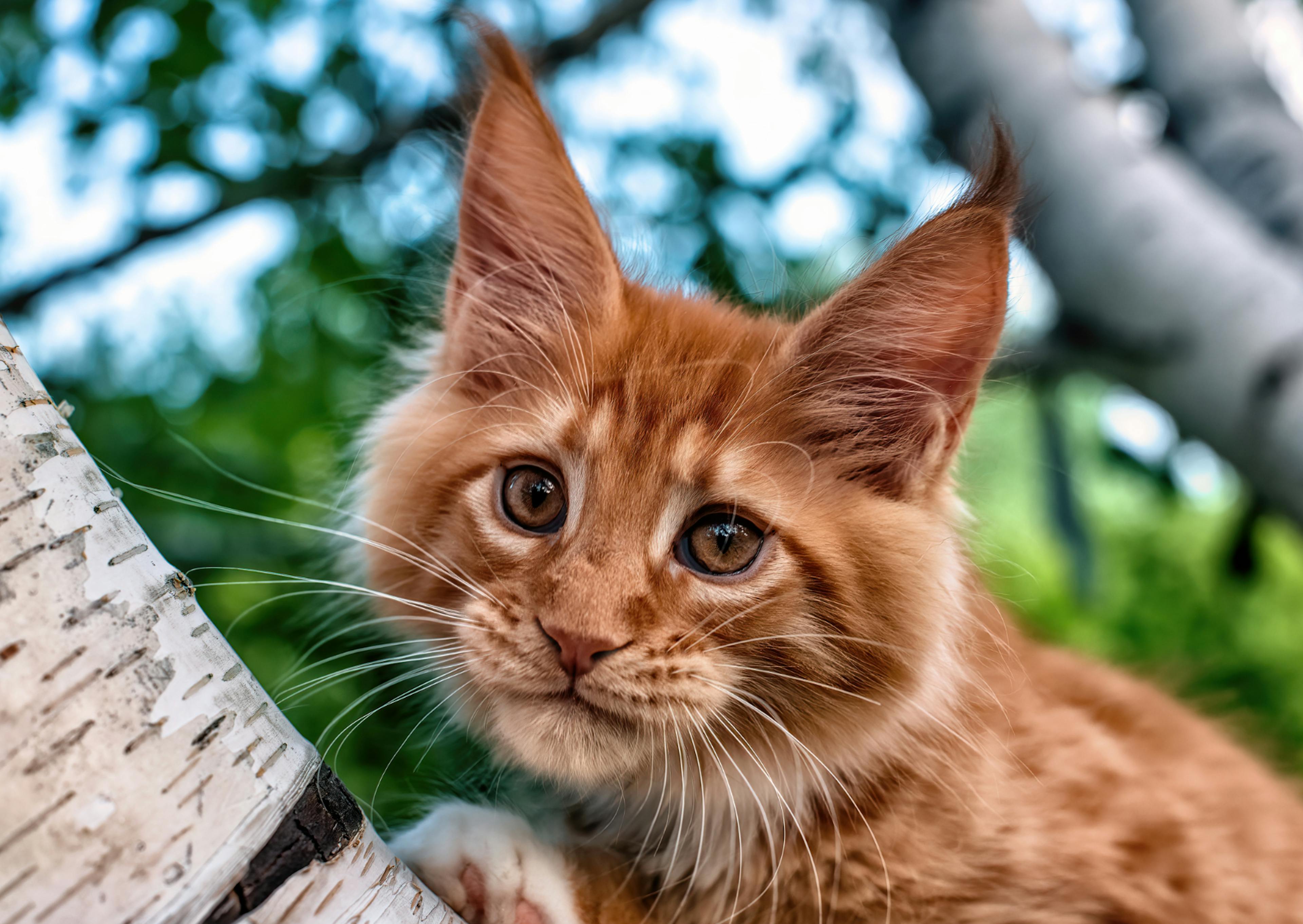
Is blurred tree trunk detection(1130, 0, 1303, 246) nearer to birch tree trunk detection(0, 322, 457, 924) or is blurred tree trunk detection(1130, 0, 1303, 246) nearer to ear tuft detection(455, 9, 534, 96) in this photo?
ear tuft detection(455, 9, 534, 96)

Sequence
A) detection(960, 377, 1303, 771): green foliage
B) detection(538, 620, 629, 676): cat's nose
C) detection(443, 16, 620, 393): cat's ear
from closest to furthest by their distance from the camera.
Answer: detection(538, 620, 629, 676): cat's nose
detection(443, 16, 620, 393): cat's ear
detection(960, 377, 1303, 771): green foliage

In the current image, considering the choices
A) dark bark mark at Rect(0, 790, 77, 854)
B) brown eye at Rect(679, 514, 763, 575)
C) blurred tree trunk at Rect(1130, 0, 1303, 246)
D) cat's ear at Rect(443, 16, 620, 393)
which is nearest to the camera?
dark bark mark at Rect(0, 790, 77, 854)

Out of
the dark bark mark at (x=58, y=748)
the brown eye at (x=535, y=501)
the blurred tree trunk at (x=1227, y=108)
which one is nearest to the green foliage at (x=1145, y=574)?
the brown eye at (x=535, y=501)

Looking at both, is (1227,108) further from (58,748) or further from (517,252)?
(58,748)

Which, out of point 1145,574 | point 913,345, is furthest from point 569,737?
point 1145,574

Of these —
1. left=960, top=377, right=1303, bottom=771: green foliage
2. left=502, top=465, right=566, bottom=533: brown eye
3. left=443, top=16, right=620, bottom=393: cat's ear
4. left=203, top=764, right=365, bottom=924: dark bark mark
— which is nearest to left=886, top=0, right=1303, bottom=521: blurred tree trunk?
left=960, top=377, right=1303, bottom=771: green foliage

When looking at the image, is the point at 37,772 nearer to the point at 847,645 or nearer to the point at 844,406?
the point at 847,645

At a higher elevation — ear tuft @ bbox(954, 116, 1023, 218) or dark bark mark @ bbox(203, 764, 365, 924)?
ear tuft @ bbox(954, 116, 1023, 218)
